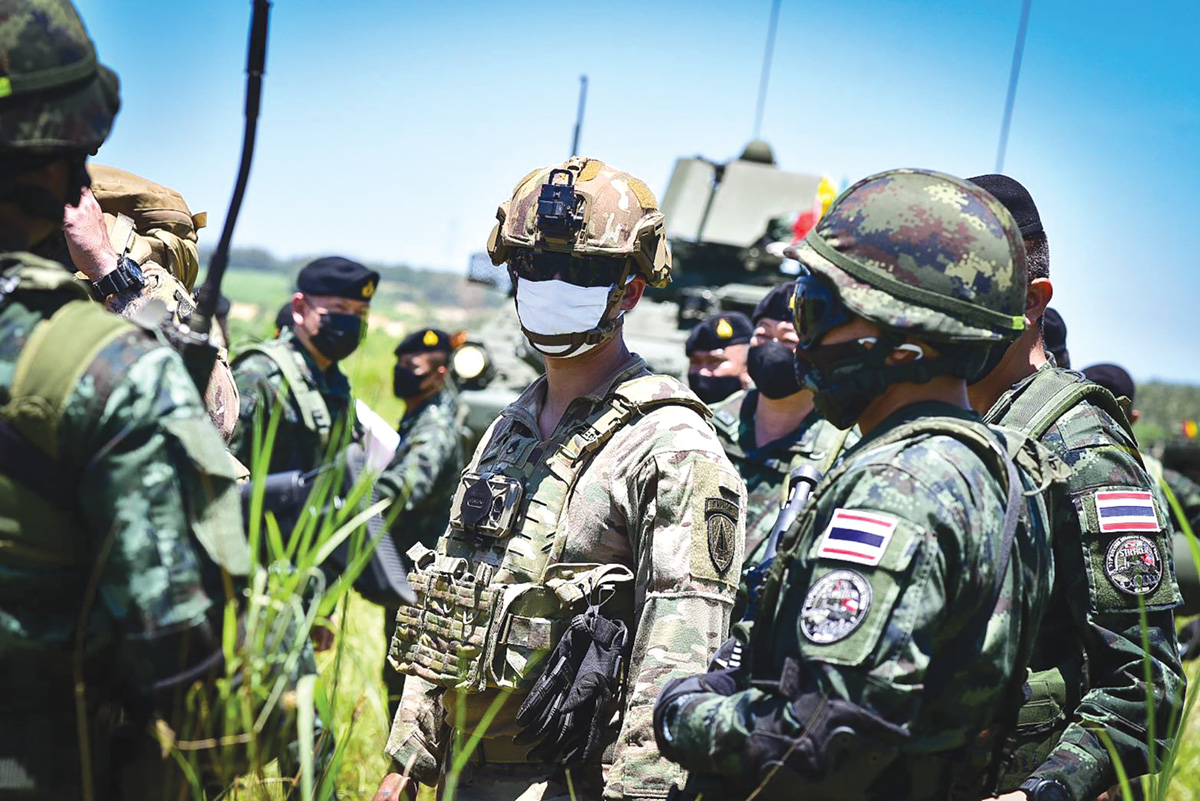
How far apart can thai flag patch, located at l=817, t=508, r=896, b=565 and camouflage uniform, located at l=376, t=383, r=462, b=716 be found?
14.9ft

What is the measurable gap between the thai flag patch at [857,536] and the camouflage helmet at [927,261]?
0.39 m

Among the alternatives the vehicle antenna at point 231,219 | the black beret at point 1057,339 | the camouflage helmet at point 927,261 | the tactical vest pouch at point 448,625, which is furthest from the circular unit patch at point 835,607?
the black beret at point 1057,339

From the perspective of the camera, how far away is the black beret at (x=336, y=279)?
6.15 m

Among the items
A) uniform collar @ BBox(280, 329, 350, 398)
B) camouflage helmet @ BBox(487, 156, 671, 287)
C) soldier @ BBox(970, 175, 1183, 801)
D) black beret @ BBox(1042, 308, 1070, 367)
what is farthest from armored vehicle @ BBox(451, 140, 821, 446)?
soldier @ BBox(970, 175, 1183, 801)

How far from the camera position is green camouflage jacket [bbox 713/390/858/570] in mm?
5176

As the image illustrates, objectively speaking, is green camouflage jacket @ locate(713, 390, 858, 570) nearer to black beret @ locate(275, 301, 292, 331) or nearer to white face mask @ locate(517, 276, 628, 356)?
white face mask @ locate(517, 276, 628, 356)

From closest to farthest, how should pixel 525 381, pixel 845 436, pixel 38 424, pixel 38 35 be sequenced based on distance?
pixel 38 424 < pixel 38 35 < pixel 845 436 < pixel 525 381

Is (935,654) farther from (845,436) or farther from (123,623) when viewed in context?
(845,436)

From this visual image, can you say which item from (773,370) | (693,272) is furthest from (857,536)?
(693,272)

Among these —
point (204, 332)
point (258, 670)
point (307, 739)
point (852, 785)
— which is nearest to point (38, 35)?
point (204, 332)

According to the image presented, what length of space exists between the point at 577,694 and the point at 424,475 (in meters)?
4.13

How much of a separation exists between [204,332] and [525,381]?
8.38 m

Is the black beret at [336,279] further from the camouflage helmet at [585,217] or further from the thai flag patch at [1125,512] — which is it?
the thai flag patch at [1125,512]

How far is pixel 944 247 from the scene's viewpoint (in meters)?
2.23
